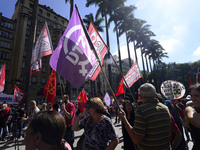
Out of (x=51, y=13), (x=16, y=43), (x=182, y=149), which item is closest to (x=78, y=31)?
(x=182, y=149)

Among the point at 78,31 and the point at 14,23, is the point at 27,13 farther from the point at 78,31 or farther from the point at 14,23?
the point at 78,31

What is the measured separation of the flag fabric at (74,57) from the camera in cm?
295

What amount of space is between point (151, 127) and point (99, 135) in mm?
835

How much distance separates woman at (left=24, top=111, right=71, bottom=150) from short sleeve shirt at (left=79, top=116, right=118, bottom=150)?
93cm

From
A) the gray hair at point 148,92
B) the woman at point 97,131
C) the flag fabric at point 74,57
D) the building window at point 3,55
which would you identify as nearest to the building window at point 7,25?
the building window at point 3,55

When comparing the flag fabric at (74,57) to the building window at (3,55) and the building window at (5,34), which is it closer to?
the building window at (3,55)

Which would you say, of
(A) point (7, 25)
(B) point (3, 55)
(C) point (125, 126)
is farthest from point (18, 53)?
(C) point (125, 126)

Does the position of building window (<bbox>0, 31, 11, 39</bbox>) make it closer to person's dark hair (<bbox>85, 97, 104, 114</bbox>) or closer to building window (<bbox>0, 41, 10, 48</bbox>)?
building window (<bbox>0, 41, 10, 48</bbox>)

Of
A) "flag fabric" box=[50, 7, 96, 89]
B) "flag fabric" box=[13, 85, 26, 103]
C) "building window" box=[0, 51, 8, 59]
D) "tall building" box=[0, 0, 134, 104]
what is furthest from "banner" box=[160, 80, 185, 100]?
"building window" box=[0, 51, 8, 59]

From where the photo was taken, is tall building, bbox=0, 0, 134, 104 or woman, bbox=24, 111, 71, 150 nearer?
woman, bbox=24, 111, 71, 150

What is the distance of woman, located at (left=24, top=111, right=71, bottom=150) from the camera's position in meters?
1.12

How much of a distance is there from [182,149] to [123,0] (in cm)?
2330

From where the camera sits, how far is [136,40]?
31.0m

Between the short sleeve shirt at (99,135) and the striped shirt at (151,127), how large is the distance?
0.48 m
